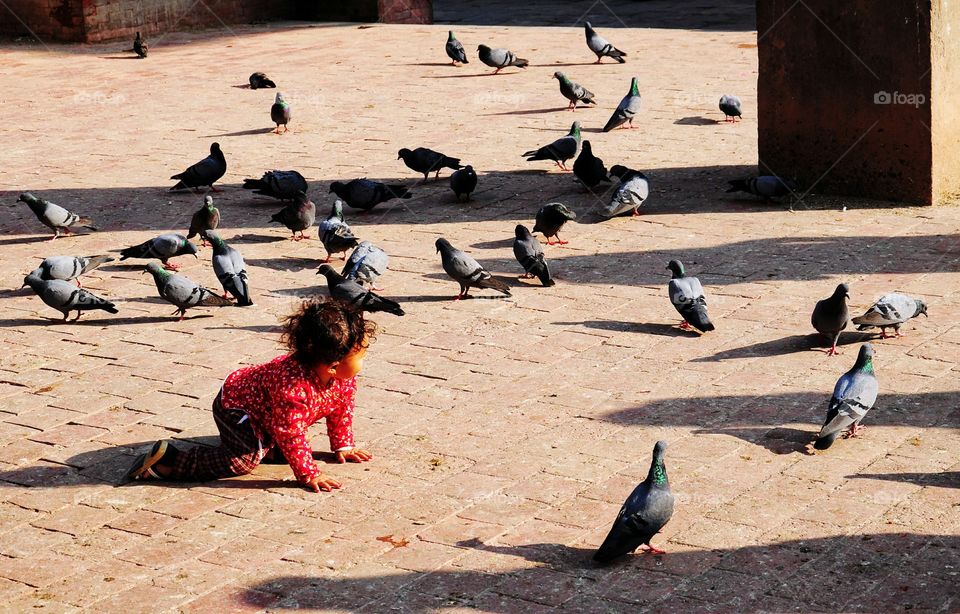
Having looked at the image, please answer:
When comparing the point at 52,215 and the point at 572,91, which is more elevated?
the point at 572,91

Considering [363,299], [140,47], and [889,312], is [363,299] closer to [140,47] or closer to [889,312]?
[889,312]

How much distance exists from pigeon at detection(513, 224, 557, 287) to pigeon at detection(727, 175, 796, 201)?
251 centimetres

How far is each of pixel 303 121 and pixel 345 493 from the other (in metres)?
9.21

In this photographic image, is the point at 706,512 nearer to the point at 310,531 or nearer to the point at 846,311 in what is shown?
the point at 310,531

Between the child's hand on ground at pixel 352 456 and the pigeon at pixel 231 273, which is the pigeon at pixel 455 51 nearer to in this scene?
the pigeon at pixel 231 273

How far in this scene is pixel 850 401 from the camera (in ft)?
20.0

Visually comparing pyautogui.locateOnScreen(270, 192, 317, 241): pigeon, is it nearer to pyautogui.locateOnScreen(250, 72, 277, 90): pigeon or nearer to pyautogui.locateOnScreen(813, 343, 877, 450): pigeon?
pyautogui.locateOnScreen(813, 343, 877, 450): pigeon

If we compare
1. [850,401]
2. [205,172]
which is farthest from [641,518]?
[205,172]

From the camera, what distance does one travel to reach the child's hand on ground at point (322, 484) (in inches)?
234

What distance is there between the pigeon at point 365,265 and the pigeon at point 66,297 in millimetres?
1515

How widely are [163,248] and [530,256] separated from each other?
2629 millimetres

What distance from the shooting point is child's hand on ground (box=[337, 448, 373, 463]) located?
6234mm

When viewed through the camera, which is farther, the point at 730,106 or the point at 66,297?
the point at 730,106

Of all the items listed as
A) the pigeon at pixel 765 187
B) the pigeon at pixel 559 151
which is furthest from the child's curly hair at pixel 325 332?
the pigeon at pixel 559 151
